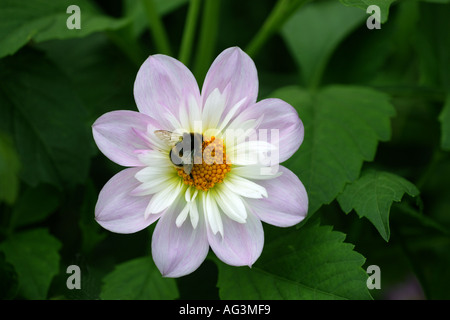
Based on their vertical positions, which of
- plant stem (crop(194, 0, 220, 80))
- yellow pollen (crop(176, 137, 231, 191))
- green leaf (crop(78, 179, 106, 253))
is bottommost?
green leaf (crop(78, 179, 106, 253))

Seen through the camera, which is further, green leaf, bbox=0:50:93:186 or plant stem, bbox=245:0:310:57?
plant stem, bbox=245:0:310:57

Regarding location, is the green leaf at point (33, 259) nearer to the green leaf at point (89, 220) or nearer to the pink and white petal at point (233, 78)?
the green leaf at point (89, 220)

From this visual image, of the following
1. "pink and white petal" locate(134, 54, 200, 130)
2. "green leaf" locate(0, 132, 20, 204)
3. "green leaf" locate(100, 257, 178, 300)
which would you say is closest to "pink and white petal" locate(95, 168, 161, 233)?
"pink and white petal" locate(134, 54, 200, 130)

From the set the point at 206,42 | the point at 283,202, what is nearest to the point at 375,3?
the point at 283,202

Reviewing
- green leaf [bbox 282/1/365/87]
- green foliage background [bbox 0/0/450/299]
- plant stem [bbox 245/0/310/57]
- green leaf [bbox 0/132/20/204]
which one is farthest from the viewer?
green leaf [bbox 282/1/365/87]

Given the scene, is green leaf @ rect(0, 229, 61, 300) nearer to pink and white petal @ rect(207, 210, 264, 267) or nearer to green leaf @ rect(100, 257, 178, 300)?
green leaf @ rect(100, 257, 178, 300)
